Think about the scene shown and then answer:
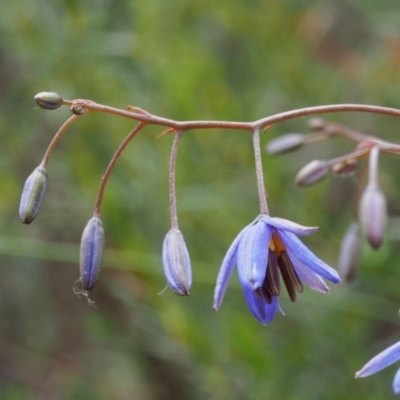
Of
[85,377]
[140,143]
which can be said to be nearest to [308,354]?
[140,143]

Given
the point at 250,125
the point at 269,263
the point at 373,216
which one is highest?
the point at 250,125

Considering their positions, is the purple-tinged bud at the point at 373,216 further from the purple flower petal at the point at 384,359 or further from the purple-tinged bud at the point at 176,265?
the purple-tinged bud at the point at 176,265

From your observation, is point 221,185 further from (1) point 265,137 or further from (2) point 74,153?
(2) point 74,153

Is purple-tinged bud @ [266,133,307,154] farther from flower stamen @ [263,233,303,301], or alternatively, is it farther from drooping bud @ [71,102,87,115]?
drooping bud @ [71,102,87,115]

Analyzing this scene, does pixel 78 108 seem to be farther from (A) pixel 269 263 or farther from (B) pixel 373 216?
(B) pixel 373 216

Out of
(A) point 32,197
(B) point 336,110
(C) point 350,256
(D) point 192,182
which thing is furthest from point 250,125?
(D) point 192,182
